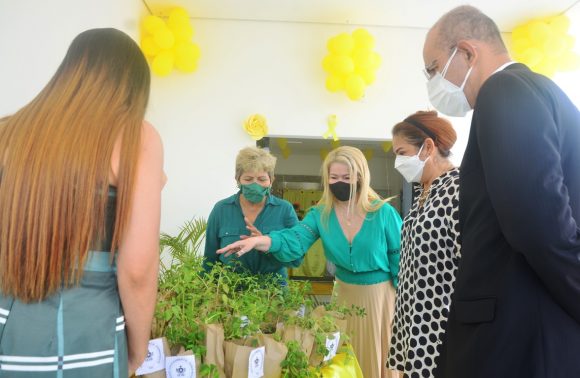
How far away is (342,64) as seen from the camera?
380 cm

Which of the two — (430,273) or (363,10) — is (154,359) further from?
(363,10)

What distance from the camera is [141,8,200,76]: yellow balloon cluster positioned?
3676mm

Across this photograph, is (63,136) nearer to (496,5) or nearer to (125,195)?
(125,195)

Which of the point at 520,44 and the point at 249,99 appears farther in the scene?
the point at 249,99

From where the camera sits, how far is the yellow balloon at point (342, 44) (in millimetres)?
3788

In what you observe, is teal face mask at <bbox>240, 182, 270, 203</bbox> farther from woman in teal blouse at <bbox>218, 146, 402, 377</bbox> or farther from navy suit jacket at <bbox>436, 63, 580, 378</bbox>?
navy suit jacket at <bbox>436, 63, 580, 378</bbox>

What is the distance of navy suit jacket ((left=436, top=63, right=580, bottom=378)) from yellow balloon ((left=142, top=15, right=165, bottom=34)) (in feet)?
10.8

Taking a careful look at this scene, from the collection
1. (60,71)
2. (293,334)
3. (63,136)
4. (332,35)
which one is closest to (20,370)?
(63,136)

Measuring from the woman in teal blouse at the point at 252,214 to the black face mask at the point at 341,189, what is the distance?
12.5 inches

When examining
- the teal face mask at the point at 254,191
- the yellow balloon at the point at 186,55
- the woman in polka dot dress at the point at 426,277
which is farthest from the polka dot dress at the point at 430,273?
the yellow balloon at the point at 186,55

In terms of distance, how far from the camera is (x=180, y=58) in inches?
150

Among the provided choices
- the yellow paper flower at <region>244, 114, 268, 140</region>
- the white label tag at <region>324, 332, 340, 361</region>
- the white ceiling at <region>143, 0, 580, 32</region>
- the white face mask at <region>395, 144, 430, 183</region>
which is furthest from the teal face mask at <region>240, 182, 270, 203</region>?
the white ceiling at <region>143, 0, 580, 32</region>

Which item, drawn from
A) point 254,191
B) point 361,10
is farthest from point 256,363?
point 361,10

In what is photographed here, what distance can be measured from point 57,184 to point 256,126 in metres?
3.25
